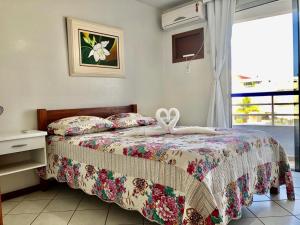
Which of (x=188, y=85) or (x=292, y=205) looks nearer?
(x=292, y=205)

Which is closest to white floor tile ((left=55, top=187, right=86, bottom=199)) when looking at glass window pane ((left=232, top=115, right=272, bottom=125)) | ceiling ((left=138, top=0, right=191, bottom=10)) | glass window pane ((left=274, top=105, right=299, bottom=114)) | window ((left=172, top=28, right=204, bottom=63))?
glass window pane ((left=232, top=115, right=272, bottom=125))

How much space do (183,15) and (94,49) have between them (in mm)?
1456

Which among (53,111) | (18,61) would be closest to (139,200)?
(53,111)

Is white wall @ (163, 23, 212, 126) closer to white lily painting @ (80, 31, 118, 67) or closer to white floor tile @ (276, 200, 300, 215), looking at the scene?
white lily painting @ (80, 31, 118, 67)

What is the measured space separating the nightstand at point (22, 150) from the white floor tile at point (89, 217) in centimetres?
67

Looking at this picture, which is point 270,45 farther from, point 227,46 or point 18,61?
point 18,61

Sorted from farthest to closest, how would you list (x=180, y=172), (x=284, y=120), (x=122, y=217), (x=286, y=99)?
(x=284, y=120) < (x=286, y=99) < (x=122, y=217) < (x=180, y=172)

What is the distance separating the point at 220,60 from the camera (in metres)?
3.51

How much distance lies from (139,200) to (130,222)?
13.6 inches

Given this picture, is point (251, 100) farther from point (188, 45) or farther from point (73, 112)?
point (73, 112)

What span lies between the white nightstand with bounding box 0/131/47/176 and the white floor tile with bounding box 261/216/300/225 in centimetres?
203

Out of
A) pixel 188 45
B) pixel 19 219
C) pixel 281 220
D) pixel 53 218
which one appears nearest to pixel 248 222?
pixel 281 220

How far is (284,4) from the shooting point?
313 cm

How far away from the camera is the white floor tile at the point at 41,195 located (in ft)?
8.48
